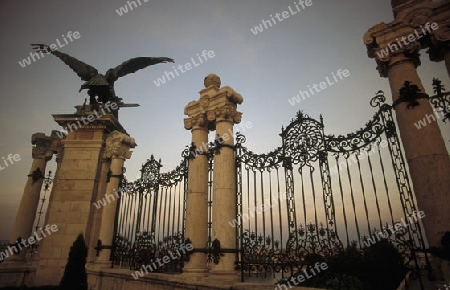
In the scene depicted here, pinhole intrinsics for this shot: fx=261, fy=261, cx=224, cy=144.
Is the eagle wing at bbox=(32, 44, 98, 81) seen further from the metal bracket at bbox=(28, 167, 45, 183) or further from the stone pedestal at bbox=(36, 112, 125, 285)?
the metal bracket at bbox=(28, 167, 45, 183)

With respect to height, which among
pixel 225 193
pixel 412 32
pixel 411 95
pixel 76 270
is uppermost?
pixel 412 32

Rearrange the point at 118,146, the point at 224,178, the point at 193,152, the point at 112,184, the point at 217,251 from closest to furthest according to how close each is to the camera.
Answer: the point at 217,251 < the point at 224,178 < the point at 193,152 < the point at 112,184 < the point at 118,146

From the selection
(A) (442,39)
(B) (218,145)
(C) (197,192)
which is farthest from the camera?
(C) (197,192)

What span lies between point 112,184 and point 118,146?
147 centimetres

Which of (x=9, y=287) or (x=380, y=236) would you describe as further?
(x=9, y=287)

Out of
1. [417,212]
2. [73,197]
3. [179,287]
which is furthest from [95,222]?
[417,212]

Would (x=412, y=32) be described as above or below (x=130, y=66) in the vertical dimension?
below

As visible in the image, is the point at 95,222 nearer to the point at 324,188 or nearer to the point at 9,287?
the point at 9,287

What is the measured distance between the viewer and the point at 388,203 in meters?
5.14

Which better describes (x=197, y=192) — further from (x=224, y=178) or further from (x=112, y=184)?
(x=112, y=184)

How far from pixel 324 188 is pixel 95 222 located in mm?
8341

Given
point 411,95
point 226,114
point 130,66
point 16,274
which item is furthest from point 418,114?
point 16,274

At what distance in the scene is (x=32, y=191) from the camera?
1208 cm

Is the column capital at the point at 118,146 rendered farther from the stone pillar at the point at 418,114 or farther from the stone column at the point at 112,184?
the stone pillar at the point at 418,114
